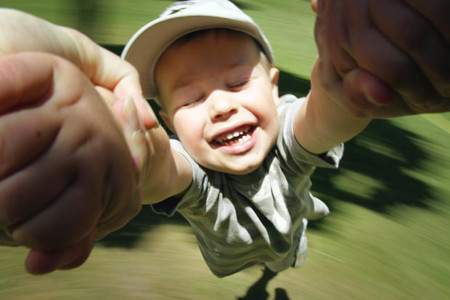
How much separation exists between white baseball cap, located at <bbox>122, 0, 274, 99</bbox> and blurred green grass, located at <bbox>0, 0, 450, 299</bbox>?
808 mm

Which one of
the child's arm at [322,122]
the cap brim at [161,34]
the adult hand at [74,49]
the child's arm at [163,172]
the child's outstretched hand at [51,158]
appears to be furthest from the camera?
the cap brim at [161,34]

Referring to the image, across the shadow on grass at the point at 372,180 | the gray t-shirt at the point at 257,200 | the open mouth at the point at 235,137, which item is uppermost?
the open mouth at the point at 235,137

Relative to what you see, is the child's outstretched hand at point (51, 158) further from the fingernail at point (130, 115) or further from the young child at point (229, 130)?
the young child at point (229, 130)

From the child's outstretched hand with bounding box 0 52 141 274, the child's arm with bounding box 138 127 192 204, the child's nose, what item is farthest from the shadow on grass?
the child's outstretched hand with bounding box 0 52 141 274

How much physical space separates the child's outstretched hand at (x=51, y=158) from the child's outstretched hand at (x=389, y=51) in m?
0.40

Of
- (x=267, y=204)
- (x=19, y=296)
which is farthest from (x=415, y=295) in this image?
(x=19, y=296)

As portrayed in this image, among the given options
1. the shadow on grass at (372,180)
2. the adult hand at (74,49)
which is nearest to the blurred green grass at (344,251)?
the shadow on grass at (372,180)

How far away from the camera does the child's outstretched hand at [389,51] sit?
0.52 m

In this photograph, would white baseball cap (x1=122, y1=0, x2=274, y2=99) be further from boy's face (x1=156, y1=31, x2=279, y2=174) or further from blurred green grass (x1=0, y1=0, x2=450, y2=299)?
blurred green grass (x1=0, y1=0, x2=450, y2=299)

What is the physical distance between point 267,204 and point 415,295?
905mm

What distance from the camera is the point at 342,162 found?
2.42 meters

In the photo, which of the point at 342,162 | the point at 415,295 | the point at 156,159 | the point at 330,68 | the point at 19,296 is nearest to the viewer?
the point at 330,68

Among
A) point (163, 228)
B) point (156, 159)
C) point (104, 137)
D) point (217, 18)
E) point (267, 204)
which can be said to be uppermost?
point (104, 137)

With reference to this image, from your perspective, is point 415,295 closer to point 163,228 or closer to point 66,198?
point 163,228
